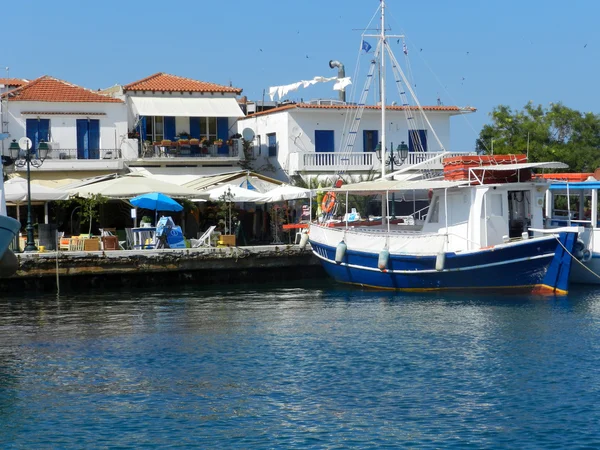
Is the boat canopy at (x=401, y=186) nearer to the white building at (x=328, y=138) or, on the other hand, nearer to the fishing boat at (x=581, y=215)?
the fishing boat at (x=581, y=215)

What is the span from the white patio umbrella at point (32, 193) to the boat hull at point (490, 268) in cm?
1028

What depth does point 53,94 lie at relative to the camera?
40062mm

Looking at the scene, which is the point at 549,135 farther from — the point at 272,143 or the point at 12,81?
the point at 12,81

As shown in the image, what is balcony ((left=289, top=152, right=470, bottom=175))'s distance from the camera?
40287mm

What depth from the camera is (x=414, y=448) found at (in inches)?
534

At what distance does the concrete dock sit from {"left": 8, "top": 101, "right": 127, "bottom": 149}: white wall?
34.3ft

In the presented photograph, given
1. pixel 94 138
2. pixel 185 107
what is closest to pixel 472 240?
pixel 185 107

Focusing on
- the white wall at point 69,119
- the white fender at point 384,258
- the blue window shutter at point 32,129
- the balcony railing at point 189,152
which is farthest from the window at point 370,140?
the white fender at point 384,258

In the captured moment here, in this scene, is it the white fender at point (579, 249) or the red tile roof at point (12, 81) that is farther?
the red tile roof at point (12, 81)

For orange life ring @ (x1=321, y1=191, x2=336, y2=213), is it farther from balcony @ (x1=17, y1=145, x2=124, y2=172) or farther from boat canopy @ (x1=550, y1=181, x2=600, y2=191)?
balcony @ (x1=17, y1=145, x2=124, y2=172)

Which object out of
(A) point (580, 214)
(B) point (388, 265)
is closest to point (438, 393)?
(B) point (388, 265)

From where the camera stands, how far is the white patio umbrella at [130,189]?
3191cm

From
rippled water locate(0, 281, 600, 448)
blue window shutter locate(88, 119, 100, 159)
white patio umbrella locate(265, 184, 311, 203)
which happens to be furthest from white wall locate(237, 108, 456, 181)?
rippled water locate(0, 281, 600, 448)

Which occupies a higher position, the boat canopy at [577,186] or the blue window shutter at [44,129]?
the blue window shutter at [44,129]
